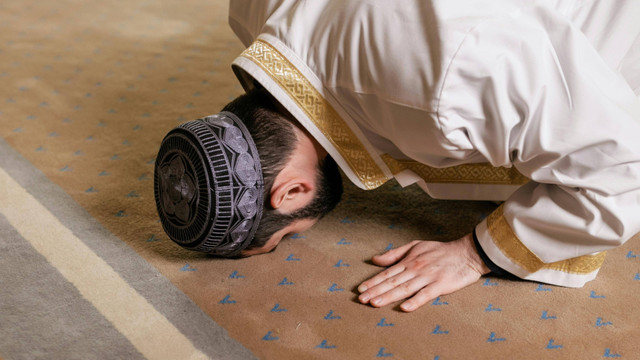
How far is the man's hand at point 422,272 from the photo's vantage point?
47.5 inches

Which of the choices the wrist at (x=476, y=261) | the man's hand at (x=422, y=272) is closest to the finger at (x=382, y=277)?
the man's hand at (x=422, y=272)

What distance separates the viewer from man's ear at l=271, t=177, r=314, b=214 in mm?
1233

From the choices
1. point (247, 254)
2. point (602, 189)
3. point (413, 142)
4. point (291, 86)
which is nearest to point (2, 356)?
point (247, 254)

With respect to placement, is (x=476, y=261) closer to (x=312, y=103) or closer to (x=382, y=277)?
(x=382, y=277)

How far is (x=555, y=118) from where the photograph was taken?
106cm

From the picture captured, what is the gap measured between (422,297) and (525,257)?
0.21 m

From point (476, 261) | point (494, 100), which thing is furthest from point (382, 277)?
point (494, 100)

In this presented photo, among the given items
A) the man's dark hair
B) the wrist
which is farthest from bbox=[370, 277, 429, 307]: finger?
the man's dark hair

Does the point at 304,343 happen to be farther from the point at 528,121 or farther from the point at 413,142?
the point at 528,121

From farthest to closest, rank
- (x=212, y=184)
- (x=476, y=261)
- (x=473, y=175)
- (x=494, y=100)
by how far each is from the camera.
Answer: (x=473, y=175) → (x=476, y=261) → (x=212, y=184) → (x=494, y=100)

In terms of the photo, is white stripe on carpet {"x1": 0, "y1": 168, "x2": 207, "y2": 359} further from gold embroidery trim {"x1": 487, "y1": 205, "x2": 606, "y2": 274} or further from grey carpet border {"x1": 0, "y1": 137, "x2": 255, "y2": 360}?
gold embroidery trim {"x1": 487, "y1": 205, "x2": 606, "y2": 274}

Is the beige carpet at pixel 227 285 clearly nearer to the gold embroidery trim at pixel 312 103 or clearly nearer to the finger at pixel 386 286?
the finger at pixel 386 286

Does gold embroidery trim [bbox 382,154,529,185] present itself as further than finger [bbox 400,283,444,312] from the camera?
Yes

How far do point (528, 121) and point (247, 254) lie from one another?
1.95 feet
